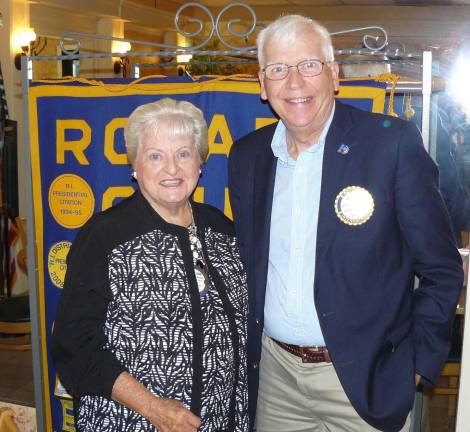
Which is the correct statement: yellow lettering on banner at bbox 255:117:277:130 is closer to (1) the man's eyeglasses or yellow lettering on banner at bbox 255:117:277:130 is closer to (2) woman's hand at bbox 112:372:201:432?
(1) the man's eyeglasses

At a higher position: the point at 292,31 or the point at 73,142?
the point at 292,31

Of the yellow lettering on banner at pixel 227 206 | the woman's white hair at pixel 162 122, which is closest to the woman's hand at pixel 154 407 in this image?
the woman's white hair at pixel 162 122

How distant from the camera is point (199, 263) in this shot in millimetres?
2037

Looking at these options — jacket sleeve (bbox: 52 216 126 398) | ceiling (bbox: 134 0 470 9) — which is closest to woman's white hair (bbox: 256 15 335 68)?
jacket sleeve (bbox: 52 216 126 398)

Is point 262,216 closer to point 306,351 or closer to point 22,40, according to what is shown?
point 306,351

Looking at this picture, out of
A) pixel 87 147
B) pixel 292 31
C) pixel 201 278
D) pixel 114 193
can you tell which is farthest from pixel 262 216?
pixel 87 147

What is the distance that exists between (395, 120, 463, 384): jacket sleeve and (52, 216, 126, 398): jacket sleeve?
0.87 meters

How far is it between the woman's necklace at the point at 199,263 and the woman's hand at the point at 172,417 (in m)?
0.33

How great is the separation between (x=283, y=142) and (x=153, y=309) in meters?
0.66

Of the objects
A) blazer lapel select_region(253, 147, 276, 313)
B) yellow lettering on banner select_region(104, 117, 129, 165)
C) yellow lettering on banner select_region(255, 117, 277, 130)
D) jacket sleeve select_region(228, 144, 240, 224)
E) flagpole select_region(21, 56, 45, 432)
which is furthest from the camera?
flagpole select_region(21, 56, 45, 432)

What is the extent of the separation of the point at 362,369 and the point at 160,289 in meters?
0.63

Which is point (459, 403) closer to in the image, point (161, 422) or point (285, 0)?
point (161, 422)

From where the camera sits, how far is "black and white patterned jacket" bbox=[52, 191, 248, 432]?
1.93 m

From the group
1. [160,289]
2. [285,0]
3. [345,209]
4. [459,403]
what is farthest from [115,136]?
[285,0]
